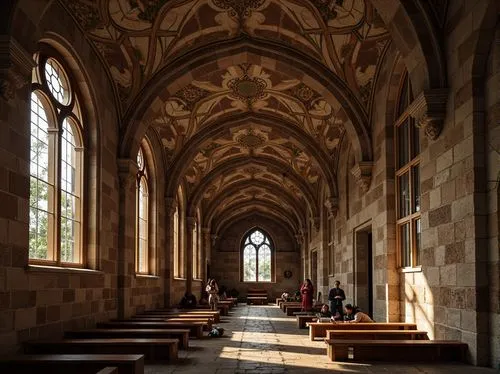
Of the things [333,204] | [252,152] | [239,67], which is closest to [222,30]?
[239,67]

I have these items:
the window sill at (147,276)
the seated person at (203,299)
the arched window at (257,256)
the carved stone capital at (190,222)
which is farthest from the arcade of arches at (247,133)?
the arched window at (257,256)

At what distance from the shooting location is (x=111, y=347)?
801 centimetres

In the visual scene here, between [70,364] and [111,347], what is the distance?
1609 mm

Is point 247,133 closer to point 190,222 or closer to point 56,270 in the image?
point 190,222

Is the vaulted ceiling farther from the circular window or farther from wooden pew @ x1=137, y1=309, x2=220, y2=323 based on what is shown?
wooden pew @ x1=137, y1=309, x2=220, y2=323

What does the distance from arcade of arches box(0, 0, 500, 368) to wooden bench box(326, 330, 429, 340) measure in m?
0.29

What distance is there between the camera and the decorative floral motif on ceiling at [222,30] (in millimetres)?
10656

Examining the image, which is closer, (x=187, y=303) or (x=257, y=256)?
(x=187, y=303)

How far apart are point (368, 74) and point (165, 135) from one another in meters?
6.80

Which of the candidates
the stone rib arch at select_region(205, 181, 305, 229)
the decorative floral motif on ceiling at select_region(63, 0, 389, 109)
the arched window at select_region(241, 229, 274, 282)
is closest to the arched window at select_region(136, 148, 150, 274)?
the decorative floral motif on ceiling at select_region(63, 0, 389, 109)

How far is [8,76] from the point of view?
22.9ft

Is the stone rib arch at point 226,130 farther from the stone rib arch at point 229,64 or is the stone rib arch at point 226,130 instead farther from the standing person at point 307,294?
the stone rib arch at point 229,64

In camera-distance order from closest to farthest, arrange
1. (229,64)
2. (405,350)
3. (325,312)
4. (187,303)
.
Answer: (405,350), (229,64), (325,312), (187,303)

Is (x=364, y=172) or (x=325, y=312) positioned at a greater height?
(x=364, y=172)
